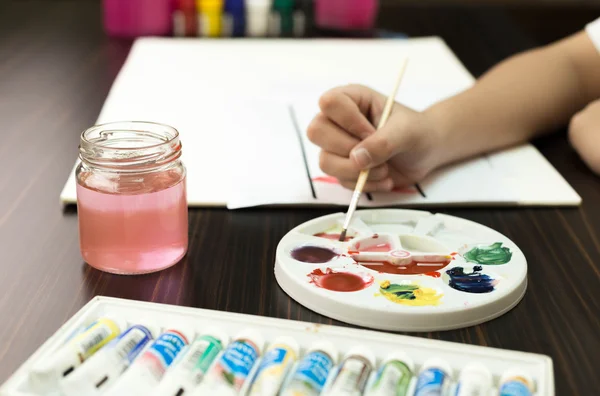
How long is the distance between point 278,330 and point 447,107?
1.71 ft

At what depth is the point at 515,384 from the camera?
0.52 m

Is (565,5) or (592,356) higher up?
(592,356)

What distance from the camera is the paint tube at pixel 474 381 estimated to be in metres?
0.52

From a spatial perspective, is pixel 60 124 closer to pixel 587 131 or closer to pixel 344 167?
pixel 344 167

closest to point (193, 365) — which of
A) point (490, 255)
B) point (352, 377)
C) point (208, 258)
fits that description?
point (352, 377)

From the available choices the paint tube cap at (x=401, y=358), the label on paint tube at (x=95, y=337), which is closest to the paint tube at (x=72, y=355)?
the label on paint tube at (x=95, y=337)

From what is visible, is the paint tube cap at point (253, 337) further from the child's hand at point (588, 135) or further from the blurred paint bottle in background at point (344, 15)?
the blurred paint bottle in background at point (344, 15)

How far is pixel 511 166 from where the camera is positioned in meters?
0.99

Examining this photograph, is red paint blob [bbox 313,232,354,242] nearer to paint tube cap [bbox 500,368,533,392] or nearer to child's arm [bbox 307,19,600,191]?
child's arm [bbox 307,19,600,191]

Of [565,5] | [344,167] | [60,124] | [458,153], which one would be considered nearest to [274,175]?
[344,167]

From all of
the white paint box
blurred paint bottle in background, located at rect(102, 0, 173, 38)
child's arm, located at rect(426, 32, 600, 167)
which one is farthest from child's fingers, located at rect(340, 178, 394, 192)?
Answer: blurred paint bottle in background, located at rect(102, 0, 173, 38)

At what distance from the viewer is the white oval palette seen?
24.4 inches

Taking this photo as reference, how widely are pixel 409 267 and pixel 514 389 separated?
0.21 metres

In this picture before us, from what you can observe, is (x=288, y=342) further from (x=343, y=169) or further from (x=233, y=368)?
(x=343, y=169)
